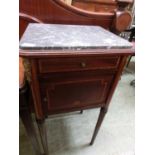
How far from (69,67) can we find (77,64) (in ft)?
0.13

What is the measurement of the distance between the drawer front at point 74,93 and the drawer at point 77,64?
2.9 inches

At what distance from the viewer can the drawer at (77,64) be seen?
64 cm

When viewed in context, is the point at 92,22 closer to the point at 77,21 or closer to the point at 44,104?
the point at 77,21


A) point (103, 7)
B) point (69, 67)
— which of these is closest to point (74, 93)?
point (69, 67)

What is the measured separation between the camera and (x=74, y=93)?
2.67ft

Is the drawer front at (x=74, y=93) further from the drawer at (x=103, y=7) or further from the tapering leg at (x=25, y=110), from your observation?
the drawer at (x=103, y=7)

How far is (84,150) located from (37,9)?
112 centimetres

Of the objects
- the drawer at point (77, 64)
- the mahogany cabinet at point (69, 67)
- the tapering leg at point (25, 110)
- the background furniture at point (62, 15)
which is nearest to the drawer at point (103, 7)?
the background furniture at point (62, 15)

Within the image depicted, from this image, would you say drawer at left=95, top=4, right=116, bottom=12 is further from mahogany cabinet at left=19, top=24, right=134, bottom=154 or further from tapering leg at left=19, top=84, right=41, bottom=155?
tapering leg at left=19, top=84, right=41, bottom=155

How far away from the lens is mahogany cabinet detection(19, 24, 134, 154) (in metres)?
0.60

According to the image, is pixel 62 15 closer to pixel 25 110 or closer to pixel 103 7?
pixel 25 110

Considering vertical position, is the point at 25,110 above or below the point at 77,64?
below
